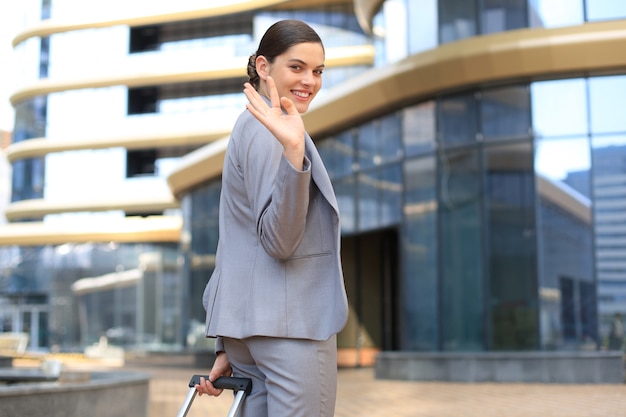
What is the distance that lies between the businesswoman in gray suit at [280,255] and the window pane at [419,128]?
1476 cm

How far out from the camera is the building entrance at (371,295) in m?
21.4

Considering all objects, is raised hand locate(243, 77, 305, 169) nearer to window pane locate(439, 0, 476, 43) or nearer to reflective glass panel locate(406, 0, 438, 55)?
window pane locate(439, 0, 476, 43)

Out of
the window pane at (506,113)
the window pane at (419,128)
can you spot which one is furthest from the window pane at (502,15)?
the window pane at (419,128)

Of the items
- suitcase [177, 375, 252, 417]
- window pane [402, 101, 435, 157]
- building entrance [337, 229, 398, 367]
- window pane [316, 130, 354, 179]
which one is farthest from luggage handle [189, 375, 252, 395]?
building entrance [337, 229, 398, 367]

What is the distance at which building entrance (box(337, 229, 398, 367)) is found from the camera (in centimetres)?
2144

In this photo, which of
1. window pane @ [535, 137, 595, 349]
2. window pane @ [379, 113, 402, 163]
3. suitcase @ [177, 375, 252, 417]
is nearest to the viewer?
suitcase @ [177, 375, 252, 417]

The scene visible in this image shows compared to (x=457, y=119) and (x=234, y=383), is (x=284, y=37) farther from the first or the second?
(x=457, y=119)

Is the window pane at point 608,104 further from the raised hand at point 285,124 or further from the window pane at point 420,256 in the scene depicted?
the raised hand at point 285,124

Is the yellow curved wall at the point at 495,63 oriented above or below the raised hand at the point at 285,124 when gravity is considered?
above

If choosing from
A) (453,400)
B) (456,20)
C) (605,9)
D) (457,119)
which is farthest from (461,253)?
(453,400)

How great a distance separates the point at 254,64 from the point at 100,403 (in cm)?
550

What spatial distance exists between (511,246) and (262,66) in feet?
45.7

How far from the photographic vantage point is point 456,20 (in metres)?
16.5

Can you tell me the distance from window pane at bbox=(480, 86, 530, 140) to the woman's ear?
46.0 ft
